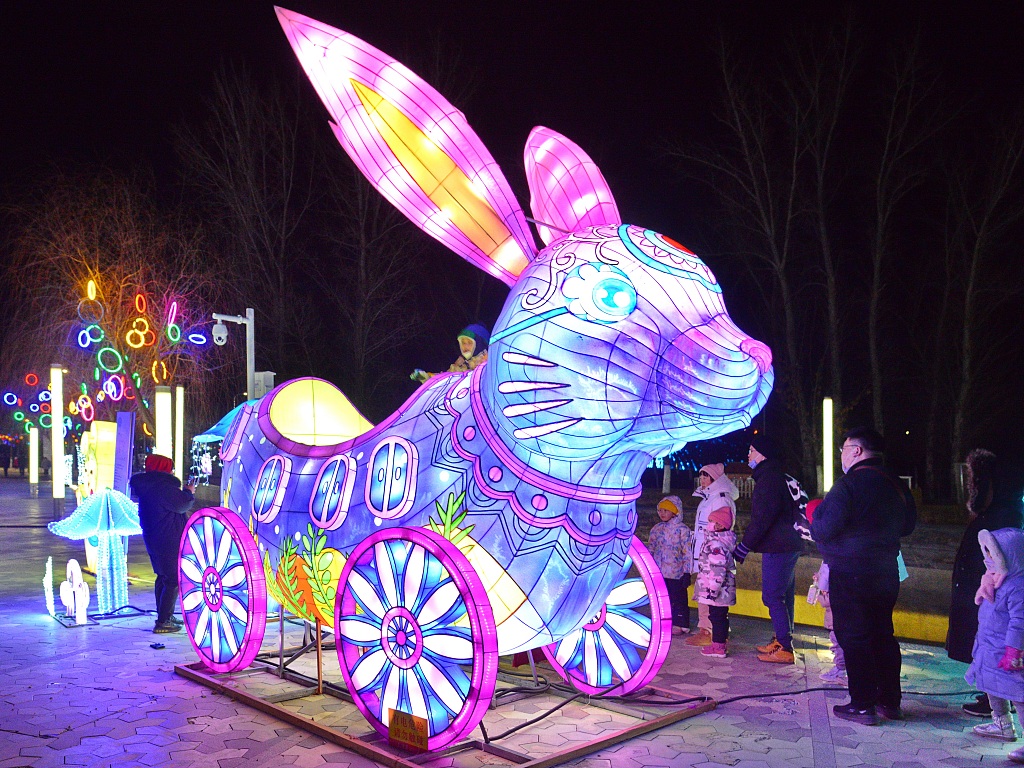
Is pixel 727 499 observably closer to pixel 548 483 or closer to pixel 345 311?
pixel 548 483

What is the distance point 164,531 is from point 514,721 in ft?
11.7

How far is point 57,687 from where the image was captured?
540cm

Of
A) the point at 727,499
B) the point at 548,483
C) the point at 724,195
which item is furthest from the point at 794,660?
the point at 724,195

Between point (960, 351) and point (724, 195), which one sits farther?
A: point (960, 351)

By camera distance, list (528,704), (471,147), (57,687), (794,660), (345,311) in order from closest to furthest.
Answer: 1. (471,147)
2. (528,704)
3. (57,687)
4. (794,660)
5. (345,311)

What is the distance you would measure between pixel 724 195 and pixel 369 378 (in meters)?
7.89

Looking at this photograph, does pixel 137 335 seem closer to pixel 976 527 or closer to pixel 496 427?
pixel 496 427

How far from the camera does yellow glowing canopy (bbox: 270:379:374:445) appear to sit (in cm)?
552

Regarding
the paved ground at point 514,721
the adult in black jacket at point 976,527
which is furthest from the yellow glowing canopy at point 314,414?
the adult in black jacket at point 976,527

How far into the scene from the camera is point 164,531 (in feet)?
23.0

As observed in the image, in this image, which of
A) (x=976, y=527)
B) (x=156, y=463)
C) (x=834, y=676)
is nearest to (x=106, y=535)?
(x=156, y=463)

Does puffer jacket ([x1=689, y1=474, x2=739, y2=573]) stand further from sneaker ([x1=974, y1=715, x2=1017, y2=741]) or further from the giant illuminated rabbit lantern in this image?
the giant illuminated rabbit lantern

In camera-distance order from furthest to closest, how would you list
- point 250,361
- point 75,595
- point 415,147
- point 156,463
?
point 250,361 < point 75,595 < point 156,463 < point 415,147

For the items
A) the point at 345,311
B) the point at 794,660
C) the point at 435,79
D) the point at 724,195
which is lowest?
the point at 794,660
